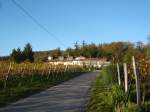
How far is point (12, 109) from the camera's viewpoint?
47.2 ft

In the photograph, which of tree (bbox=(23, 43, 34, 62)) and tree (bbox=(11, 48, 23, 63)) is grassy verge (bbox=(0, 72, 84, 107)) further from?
tree (bbox=(23, 43, 34, 62))

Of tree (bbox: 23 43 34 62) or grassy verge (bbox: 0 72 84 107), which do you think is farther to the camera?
tree (bbox: 23 43 34 62)

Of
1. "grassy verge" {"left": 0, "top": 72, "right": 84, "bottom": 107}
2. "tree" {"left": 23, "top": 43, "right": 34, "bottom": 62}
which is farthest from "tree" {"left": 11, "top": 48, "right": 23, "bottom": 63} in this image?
"grassy verge" {"left": 0, "top": 72, "right": 84, "bottom": 107}

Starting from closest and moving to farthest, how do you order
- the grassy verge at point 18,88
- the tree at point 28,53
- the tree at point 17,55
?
the grassy verge at point 18,88 → the tree at point 17,55 → the tree at point 28,53

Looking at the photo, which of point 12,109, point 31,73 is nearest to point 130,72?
point 12,109

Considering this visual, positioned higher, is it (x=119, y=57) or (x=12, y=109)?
(x=119, y=57)

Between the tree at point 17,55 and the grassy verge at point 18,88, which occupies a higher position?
the tree at point 17,55

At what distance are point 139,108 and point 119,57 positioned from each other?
61.7 feet

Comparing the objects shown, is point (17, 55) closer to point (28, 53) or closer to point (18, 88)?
point (28, 53)

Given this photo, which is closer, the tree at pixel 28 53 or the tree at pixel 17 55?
the tree at pixel 17 55

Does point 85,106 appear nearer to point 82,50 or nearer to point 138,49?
point 138,49

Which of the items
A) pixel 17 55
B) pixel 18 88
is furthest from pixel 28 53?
pixel 18 88

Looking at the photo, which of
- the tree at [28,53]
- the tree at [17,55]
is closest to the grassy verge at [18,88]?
the tree at [17,55]

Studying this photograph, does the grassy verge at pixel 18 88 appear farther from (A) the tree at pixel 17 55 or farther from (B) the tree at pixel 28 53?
(B) the tree at pixel 28 53
